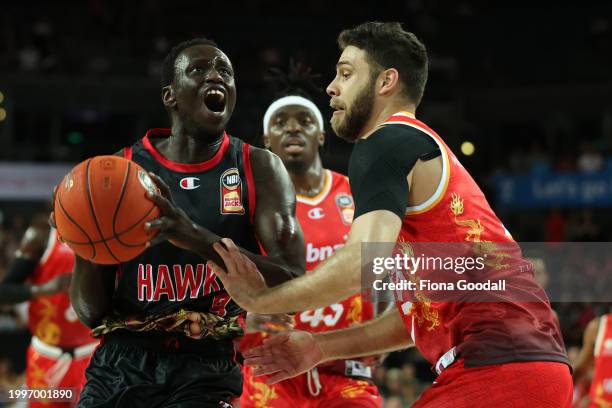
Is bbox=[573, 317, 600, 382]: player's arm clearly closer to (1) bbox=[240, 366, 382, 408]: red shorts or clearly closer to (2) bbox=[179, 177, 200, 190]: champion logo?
(1) bbox=[240, 366, 382, 408]: red shorts

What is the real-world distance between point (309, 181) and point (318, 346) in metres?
2.18

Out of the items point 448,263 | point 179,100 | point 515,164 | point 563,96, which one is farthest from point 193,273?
point 563,96

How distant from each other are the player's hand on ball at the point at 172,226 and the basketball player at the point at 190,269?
24 centimetres

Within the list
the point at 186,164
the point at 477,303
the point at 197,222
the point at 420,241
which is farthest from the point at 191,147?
the point at 477,303

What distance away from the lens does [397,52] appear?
362cm

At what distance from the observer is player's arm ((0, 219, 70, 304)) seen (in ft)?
21.2

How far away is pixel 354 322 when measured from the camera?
18.2ft

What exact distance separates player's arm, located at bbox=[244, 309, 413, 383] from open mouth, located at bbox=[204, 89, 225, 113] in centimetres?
101

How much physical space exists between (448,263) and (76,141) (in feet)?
56.9

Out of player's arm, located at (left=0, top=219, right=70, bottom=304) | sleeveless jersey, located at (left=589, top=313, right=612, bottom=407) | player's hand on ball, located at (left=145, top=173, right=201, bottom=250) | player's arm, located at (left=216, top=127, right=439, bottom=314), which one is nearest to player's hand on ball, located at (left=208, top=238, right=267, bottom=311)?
player's arm, located at (left=216, top=127, right=439, bottom=314)

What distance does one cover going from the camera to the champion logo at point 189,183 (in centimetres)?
378

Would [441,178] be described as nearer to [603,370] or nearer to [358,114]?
[358,114]

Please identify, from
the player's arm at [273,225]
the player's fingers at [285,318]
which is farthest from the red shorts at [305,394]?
the player's arm at [273,225]

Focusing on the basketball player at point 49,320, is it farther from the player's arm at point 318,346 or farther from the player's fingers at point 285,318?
the player's arm at point 318,346
